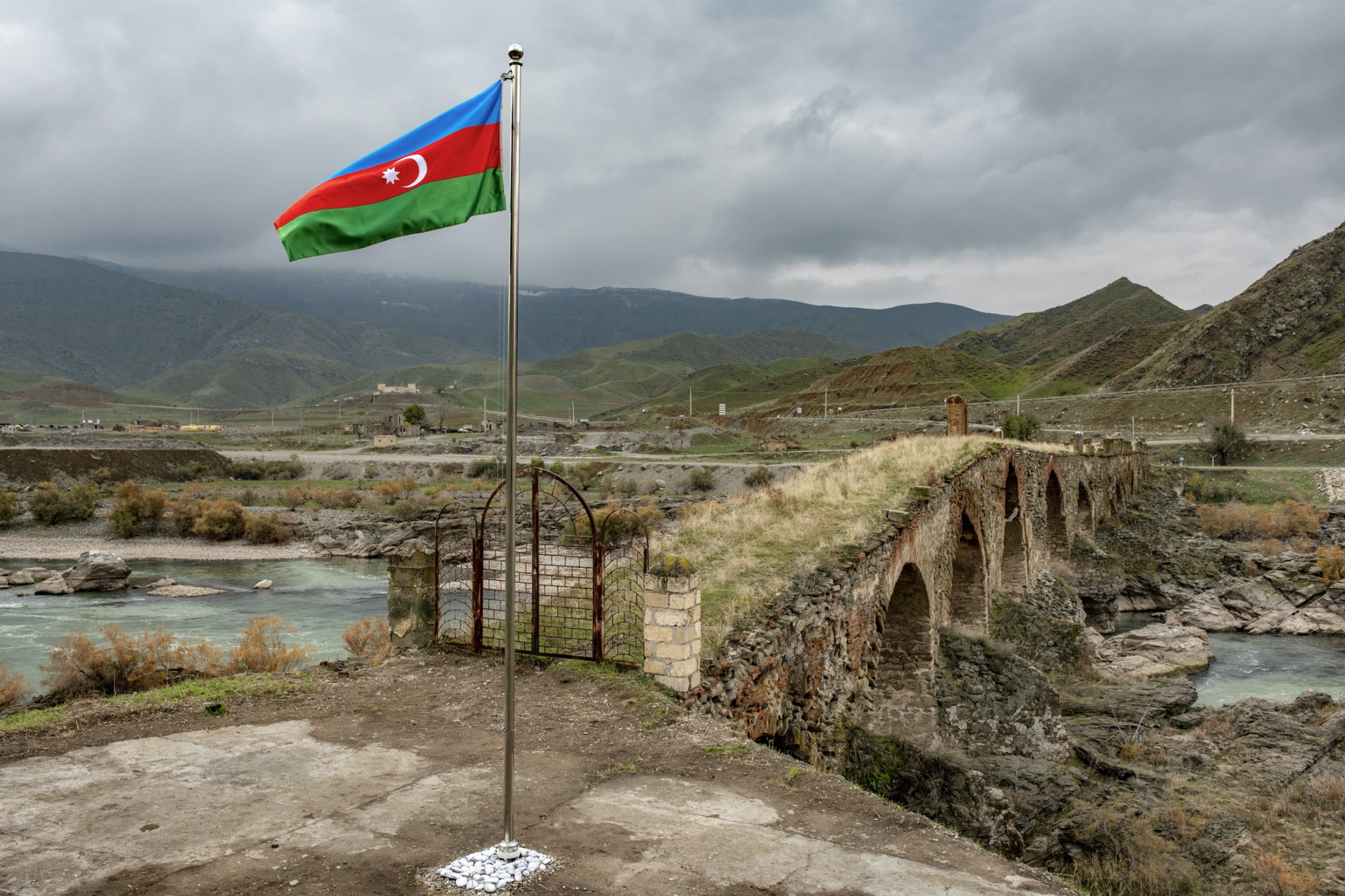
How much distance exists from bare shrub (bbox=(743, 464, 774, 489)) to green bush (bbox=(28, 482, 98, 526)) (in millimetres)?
33912

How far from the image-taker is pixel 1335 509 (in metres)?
36.3

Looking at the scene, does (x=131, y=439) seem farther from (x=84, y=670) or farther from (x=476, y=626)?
(x=476, y=626)

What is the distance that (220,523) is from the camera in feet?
128

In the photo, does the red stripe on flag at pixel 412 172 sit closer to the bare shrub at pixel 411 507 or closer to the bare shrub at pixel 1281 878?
the bare shrub at pixel 1281 878

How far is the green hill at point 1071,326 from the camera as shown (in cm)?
11781

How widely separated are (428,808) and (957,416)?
22.5 m

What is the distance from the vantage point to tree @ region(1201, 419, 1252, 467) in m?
49.4

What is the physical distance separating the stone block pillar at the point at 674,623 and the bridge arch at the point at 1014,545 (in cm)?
1602

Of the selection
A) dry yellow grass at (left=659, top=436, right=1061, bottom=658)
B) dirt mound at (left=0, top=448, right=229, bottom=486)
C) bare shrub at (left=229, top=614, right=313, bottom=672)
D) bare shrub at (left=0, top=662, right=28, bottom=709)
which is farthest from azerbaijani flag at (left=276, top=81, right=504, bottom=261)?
dirt mound at (left=0, top=448, right=229, bottom=486)

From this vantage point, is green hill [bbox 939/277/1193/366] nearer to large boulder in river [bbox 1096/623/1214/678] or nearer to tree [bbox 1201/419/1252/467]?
tree [bbox 1201/419/1252/467]

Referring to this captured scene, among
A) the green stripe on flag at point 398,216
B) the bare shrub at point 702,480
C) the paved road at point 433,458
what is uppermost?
the green stripe on flag at point 398,216

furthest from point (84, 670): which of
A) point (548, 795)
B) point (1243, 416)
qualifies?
point (1243, 416)

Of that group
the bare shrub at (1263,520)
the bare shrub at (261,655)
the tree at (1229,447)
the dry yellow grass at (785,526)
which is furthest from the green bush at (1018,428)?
the bare shrub at (261,655)

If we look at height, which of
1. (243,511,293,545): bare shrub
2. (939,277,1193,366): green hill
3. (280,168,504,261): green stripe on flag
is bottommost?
(243,511,293,545): bare shrub
